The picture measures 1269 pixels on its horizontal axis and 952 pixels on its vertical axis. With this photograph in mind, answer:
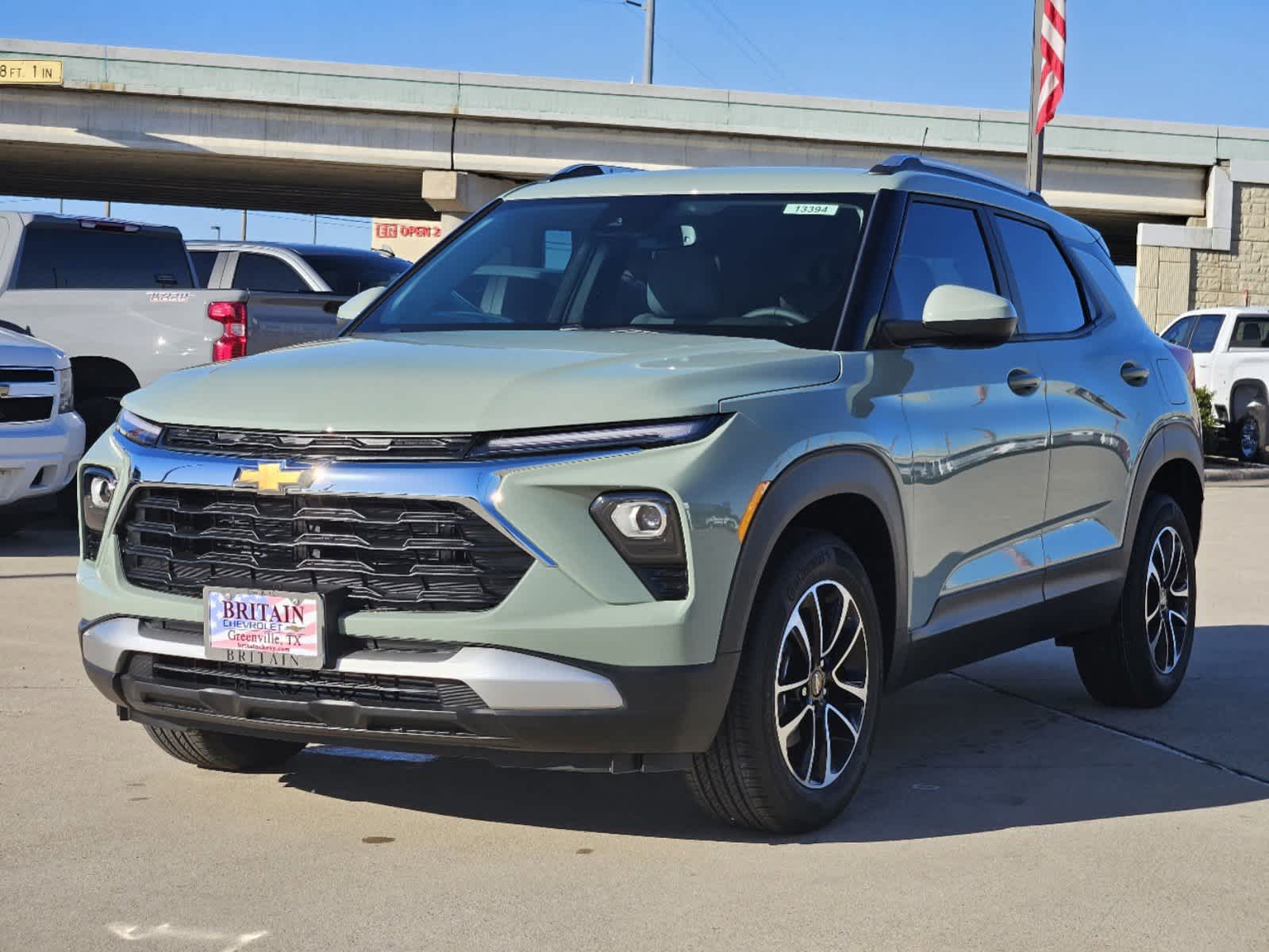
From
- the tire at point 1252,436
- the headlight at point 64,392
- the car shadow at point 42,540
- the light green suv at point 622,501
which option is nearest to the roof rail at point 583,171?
the light green suv at point 622,501

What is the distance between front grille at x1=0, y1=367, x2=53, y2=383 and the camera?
10.6 metres

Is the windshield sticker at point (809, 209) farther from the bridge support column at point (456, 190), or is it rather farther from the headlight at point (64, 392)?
the bridge support column at point (456, 190)

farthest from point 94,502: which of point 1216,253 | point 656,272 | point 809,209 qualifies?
point 1216,253

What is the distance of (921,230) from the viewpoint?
5.74m

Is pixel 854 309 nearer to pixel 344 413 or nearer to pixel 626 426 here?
pixel 626 426

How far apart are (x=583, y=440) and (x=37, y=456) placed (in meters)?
7.20

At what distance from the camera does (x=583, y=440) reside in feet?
14.0

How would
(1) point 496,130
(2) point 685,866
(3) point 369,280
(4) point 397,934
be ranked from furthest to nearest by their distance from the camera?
(1) point 496,130 < (3) point 369,280 < (2) point 685,866 < (4) point 397,934

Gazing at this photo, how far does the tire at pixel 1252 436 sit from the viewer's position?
74.4 feet

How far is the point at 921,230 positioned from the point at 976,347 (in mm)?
446

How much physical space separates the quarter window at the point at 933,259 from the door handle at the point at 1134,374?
33.7 inches

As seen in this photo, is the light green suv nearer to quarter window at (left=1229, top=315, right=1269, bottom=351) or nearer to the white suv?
the white suv

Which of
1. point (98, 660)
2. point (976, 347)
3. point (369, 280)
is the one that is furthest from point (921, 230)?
point (369, 280)

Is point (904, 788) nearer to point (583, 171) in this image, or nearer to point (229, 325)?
point (583, 171)
